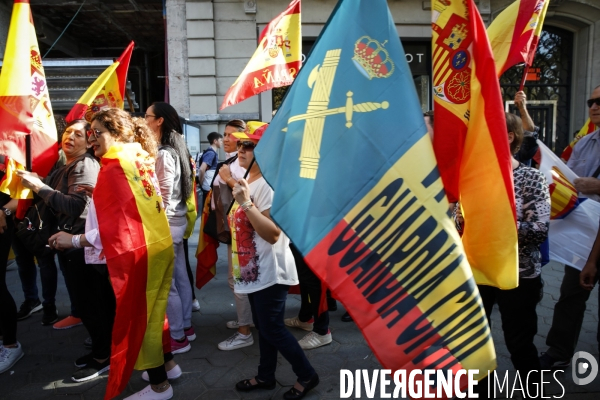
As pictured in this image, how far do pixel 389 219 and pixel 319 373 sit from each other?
2181 millimetres

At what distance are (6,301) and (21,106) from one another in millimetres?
1504

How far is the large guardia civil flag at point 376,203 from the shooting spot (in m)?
1.44

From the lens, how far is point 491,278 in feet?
6.22

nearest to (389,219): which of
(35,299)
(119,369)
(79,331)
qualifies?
(119,369)

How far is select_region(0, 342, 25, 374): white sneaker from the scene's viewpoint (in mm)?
3416

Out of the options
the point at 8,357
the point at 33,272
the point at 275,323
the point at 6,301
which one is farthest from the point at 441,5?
the point at 33,272

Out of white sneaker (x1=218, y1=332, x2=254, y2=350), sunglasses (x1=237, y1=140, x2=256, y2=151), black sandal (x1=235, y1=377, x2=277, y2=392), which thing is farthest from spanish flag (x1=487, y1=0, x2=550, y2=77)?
white sneaker (x1=218, y1=332, x2=254, y2=350)

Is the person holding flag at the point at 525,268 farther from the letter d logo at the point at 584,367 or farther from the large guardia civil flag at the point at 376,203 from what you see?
the large guardia civil flag at the point at 376,203

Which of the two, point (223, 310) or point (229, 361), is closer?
point (229, 361)

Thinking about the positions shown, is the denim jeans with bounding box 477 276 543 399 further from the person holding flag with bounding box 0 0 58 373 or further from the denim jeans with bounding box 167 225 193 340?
the person holding flag with bounding box 0 0 58 373

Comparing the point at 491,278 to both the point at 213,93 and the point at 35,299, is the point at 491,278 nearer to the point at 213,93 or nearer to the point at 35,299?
the point at 35,299

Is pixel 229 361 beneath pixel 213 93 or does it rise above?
beneath

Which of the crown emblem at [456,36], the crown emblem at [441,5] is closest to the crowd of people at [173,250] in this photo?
the crown emblem at [456,36]

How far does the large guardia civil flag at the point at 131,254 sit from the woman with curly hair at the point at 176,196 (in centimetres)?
74
